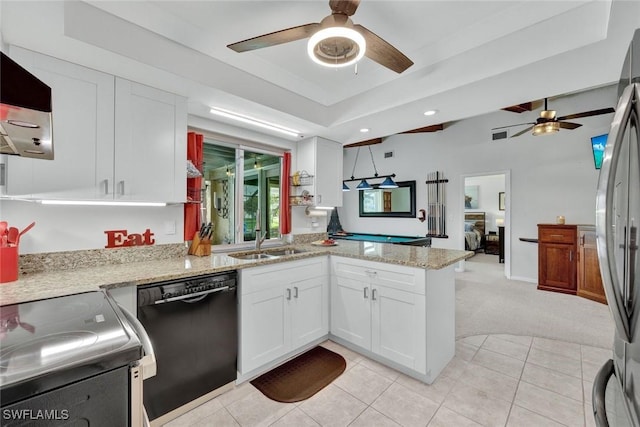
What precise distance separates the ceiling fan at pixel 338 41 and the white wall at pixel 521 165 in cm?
490

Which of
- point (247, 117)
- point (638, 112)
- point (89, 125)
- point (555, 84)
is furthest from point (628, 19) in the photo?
point (89, 125)

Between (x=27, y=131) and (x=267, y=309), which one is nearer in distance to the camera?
(x=27, y=131)

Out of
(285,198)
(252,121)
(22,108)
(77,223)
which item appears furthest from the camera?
(285,198)

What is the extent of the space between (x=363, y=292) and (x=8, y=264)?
2474mm

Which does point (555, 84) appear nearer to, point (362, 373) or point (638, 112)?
point (638, 112)

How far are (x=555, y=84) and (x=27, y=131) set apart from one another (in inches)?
132

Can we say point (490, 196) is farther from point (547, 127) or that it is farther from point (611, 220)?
point (611, 220)

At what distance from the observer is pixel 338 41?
5.29 ft

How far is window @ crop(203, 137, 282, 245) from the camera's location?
306 centimetres

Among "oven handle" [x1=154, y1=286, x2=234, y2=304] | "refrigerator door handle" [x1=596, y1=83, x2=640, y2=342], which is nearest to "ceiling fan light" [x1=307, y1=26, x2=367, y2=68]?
"refrigerator door handle" [x1=596, y1=83, x2=640, y2=342]

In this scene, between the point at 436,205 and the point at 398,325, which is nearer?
the point at 398,325

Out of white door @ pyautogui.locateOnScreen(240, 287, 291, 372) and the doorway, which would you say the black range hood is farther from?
the doorway

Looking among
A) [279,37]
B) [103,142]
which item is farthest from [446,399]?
[103,142]

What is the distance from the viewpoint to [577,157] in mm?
4812
